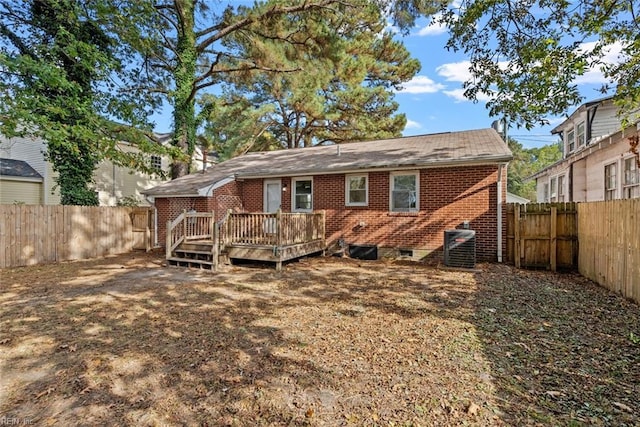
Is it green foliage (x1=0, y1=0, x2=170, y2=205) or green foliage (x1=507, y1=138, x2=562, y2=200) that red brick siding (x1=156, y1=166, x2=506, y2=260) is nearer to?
green foliage (x1=0, y1=0, x2=170, y2=205)

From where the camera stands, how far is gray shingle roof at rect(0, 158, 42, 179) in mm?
16297

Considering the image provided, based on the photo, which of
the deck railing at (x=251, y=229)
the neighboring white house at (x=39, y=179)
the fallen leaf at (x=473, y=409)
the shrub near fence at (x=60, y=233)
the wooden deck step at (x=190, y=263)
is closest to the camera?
the fallen leaf at (x=473, y=409)

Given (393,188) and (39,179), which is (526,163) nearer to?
(393,188)

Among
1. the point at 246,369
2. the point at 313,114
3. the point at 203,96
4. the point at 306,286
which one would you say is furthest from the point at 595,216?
the point at 203,96

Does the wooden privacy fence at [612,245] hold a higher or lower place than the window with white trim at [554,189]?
lower

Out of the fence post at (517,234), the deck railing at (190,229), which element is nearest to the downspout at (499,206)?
the fence post at (517,234)

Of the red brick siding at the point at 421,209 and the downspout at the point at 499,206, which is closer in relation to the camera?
the downspout at the point at 499,206

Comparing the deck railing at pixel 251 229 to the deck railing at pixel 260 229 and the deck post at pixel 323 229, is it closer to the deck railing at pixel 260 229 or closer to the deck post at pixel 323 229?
the deck railing at pixel 260 229

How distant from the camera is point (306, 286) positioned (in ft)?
22.5

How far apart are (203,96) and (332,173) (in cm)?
1219

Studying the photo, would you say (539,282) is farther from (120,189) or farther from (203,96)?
(120,189)

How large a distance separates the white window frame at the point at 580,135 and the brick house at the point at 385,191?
166 inches

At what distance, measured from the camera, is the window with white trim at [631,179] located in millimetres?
9170

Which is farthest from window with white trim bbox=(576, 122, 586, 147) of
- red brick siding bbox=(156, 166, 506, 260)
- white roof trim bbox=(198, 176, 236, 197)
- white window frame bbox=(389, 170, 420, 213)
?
white roof trim bbox=(198, 176, 236, 197)
